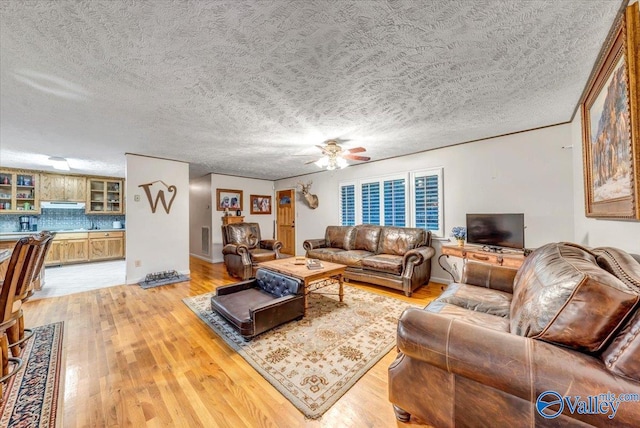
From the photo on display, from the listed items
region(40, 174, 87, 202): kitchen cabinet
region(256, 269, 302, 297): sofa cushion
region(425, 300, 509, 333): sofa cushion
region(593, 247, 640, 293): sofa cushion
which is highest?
region(40, 174, 87, 202): kitchen cabinet

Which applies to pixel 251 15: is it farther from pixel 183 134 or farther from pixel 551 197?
pixel 551 197

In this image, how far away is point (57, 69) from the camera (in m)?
1.82

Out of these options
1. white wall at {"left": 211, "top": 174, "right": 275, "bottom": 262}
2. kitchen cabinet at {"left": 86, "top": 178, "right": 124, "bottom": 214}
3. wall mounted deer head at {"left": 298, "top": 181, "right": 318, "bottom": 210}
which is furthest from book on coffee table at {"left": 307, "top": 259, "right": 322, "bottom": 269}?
kitchen cabinet at {"left": 86, "top": 178, "right": 124, "bottom": 214}

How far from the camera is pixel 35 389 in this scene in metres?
1.71

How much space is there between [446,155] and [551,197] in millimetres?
1545

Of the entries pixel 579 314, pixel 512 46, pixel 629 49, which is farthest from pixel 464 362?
pixel 512 46

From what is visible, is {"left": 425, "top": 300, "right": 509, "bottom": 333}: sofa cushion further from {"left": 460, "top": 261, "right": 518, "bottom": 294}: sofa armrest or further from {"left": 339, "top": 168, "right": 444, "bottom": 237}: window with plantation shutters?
{"left": 339, "top": 168, "right": 444, "bottom": 237}: window with plantation shutters

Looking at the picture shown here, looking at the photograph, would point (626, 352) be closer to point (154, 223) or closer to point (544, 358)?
point (544, 358)

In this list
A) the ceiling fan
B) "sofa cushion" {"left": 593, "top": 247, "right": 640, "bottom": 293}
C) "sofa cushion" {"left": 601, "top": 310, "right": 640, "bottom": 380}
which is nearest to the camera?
"sofa cushion" {"left": 601, "top": 310, "right": 640, "bottom": 380}

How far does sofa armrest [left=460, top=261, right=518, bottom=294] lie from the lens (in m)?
2.31

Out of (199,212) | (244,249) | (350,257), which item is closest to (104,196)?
(199,212)

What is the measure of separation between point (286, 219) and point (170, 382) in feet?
18.2

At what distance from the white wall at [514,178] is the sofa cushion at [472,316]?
7.96ft

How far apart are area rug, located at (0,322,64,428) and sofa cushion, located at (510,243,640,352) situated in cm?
277
